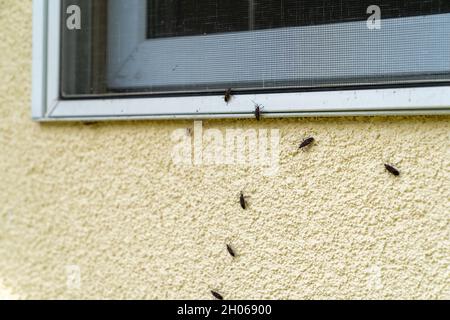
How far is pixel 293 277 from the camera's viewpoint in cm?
138

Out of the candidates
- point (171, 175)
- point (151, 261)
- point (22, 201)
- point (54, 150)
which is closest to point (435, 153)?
point (171, 175)

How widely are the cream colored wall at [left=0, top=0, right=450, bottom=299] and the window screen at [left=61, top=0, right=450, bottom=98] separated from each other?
11cm

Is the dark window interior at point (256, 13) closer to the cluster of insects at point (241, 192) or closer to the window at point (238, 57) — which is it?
the window at point (238, 57)

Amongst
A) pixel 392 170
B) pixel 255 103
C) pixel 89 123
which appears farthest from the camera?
pixel 89 123

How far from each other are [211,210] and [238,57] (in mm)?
392

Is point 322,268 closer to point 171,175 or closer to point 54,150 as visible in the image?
point 171,175

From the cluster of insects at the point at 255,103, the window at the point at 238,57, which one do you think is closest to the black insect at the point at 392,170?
the window at the point at 238,57

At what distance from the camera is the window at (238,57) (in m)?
1.29

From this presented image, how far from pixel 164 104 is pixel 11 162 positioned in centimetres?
53

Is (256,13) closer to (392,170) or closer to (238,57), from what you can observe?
(238,57)

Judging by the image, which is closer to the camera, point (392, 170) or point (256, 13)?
point (392, 170)

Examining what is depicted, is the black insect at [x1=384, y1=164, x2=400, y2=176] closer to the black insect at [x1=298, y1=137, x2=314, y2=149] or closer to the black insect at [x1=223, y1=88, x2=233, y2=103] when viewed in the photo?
the black insect at [x1=298, y1=137, x2=314, y2=149]


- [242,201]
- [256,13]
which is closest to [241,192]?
[242,201]

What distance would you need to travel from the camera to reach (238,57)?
4.80 ft
